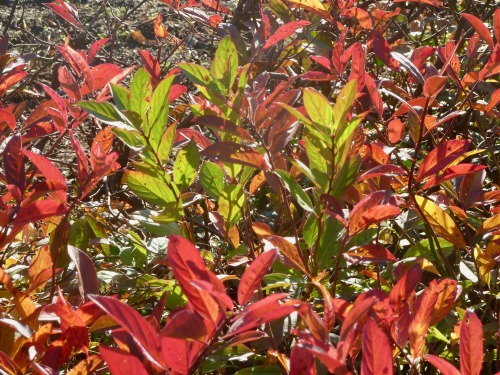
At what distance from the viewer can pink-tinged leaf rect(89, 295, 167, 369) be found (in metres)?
0.77

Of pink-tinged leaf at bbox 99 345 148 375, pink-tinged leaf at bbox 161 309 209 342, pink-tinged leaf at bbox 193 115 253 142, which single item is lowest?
pink-tinged leaf at bbox 99 345 148 375

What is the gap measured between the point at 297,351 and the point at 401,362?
49 centimetres

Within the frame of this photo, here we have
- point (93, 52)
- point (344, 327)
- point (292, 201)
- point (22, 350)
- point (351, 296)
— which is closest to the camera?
point (344, 327)

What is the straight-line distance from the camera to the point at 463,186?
4.97 ft

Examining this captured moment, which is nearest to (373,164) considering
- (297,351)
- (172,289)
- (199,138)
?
(199,138)

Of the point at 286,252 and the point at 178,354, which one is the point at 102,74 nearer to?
the point at 286,252

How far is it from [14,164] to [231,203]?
364 mm

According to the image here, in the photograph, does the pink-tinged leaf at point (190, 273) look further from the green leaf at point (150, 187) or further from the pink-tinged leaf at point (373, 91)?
the pink-tinged leaf at point (373, 91)

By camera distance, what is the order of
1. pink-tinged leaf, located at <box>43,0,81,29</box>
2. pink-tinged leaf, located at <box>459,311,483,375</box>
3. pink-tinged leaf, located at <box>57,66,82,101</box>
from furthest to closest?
pink-tinged leaf, located at <box>43,0,81,29</box> → pink-tinged leaf, located at <box>57,66,82,101</box> → pink-tinged leaf, located at <box>459,311,483,375</box>

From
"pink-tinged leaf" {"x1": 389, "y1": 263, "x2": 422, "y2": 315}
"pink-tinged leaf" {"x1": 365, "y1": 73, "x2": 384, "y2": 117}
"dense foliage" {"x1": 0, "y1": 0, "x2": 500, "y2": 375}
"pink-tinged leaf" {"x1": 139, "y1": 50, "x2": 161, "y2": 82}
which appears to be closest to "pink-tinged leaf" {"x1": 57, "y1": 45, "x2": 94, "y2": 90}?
"dense foliage" {"x1": 0, "y1": 0, "x2": 500, "y2": 375}

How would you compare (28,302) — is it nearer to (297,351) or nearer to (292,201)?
(297,351)

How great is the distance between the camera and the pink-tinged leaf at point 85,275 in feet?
3.69

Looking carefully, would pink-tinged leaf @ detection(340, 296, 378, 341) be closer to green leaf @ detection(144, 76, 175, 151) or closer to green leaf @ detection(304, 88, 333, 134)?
green leaf @ detection(304, 88, 333, 134)

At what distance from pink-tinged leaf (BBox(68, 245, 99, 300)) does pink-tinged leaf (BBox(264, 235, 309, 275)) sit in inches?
10.6
